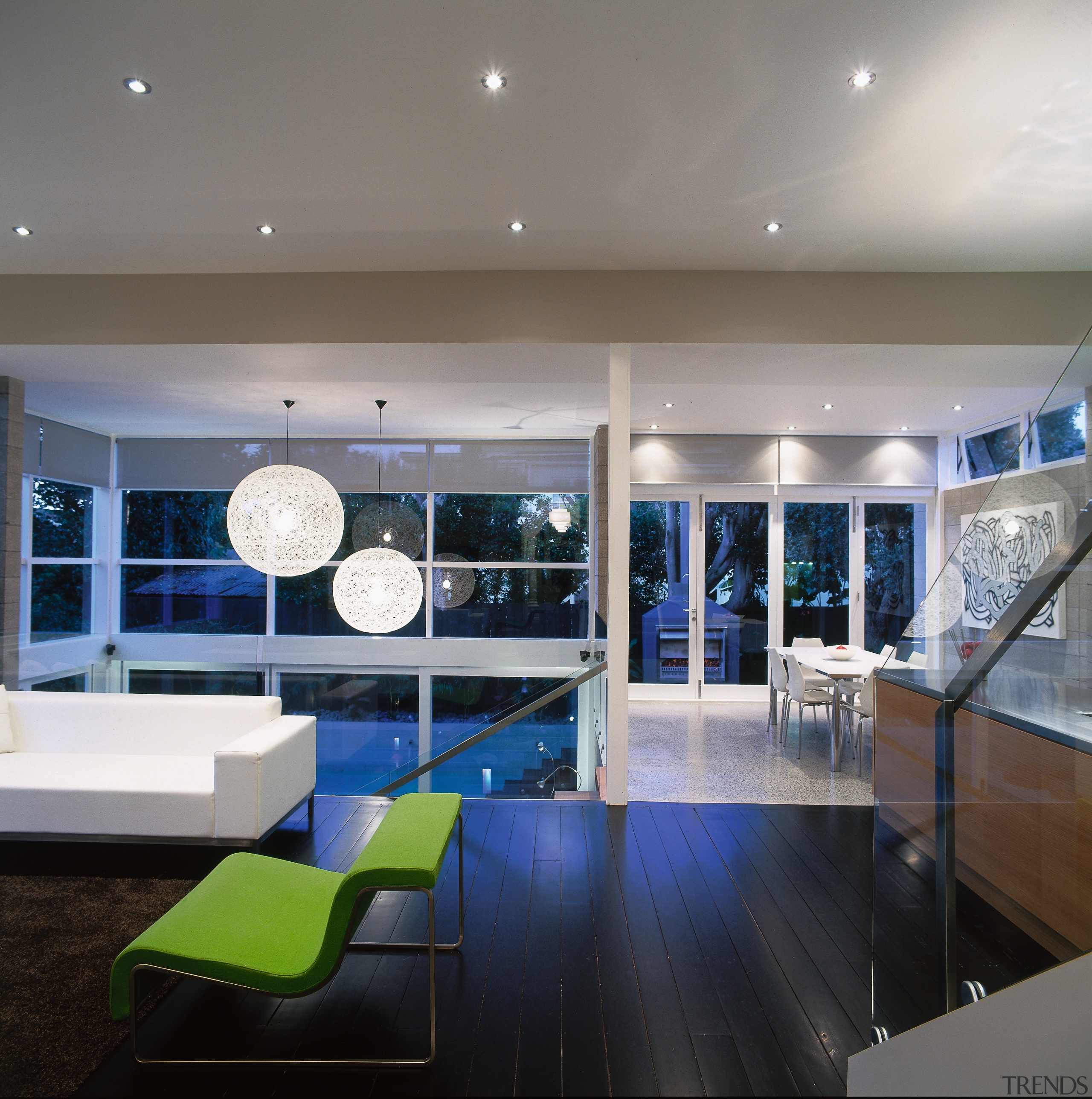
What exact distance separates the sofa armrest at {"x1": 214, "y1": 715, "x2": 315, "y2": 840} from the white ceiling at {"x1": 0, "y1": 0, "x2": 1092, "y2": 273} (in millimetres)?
2618

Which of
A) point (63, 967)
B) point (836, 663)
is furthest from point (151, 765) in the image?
point (836, 663)

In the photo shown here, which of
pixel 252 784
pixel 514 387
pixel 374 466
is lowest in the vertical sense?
pixel 252 784

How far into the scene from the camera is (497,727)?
413cm

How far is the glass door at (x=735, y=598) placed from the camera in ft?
26.8

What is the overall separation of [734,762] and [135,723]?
170 inches

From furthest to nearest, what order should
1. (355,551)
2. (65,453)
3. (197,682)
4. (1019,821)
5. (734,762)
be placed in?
(355,551) < (65,453) < (734,762) < (197,682) < (1019,821)

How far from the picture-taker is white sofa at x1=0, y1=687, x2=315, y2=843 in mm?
3170

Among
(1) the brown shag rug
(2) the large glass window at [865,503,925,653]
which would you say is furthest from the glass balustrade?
(2) the large glass window at [865,503,925,653]

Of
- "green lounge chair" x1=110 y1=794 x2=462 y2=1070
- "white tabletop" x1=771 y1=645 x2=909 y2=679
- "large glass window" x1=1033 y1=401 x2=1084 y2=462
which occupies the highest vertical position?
"large glass window" x1=1033 y1=401 x2=1084 y2=462

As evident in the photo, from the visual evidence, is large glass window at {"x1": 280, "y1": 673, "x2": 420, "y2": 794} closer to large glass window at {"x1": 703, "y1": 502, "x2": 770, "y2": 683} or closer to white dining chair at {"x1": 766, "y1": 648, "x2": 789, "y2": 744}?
white dining chair at {"x1": 766, "y1": 648, "x2": 789, "y2": 744}

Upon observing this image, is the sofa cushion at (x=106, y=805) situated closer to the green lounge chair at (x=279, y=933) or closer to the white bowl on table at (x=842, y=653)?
the green lounge chair at (x=279, y=933)

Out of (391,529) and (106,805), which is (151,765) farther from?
(391,529)

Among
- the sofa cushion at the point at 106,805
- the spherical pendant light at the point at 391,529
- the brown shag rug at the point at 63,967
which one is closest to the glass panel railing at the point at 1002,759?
the brown shag rug at the point at 63,967

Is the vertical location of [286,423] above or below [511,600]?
above
